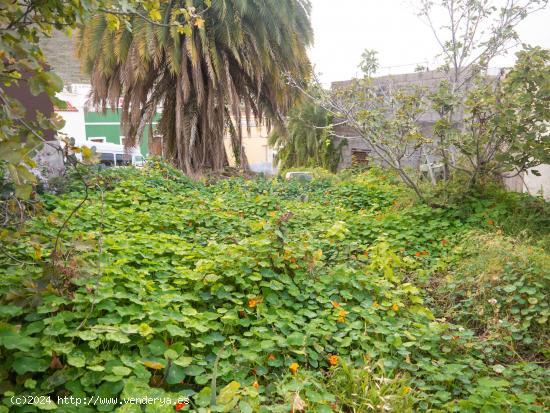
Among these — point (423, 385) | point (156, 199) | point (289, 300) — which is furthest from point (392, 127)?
point (423, 385)

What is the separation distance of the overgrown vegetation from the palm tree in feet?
15.8

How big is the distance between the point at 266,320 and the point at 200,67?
288 inches

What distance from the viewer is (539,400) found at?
2326mm

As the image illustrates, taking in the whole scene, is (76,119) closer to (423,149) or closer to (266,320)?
(423,149)

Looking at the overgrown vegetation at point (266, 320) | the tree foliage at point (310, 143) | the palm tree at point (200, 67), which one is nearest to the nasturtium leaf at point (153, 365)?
the overgrown vegetation at point (266, 320)

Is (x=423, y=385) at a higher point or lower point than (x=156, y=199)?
lower

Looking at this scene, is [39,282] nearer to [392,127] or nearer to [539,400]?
[539,400]

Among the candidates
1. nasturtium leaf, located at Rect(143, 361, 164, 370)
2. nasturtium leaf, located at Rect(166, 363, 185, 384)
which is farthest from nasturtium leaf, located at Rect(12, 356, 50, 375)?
nasturtium leaf, located at Rect(166, 363, 185, 384)

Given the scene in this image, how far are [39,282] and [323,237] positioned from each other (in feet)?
9.63

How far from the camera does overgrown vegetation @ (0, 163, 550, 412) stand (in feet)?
6.57

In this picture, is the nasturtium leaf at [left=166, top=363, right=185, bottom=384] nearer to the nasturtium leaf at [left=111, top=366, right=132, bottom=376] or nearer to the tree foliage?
the nasturtium leaf at [left=111, top=366, right=132, bottom=376]

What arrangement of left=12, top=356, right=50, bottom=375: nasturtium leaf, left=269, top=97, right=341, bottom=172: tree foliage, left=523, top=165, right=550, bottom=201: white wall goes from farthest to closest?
left=269, top=97, right=341, bottom=172: tree foliage → left=523, top=165, right=550, bottom=201: white wall → left=12, top=356, right=50, bottom=375: nasturtium leaf

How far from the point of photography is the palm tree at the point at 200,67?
8.43m

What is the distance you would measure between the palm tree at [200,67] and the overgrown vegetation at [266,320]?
4.82 m
